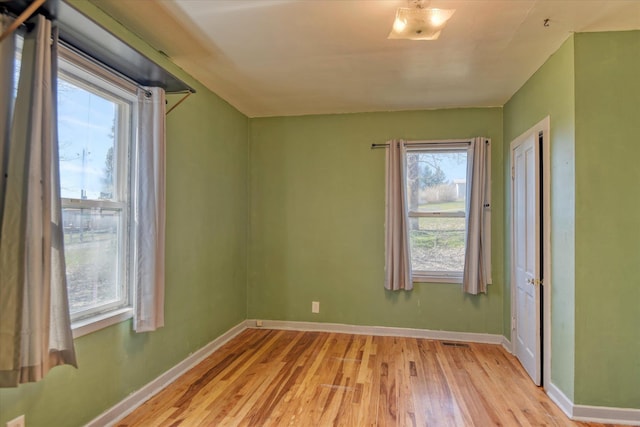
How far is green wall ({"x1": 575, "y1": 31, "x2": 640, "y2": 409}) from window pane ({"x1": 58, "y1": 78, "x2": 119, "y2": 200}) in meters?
3.09

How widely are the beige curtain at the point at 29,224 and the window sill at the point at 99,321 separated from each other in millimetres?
349

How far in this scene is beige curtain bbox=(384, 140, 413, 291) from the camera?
3.79 m

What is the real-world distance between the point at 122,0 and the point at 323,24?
45.6 inches

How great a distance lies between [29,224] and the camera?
1.55 m

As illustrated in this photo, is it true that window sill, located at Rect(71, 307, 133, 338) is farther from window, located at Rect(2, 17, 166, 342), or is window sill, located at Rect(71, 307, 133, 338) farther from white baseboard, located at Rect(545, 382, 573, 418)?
white baseboard, located at Rect(545, 382, 573, 418)

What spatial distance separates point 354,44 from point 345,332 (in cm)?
302

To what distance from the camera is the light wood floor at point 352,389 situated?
230 centimetres

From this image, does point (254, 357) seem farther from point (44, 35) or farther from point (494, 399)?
point (44, 35)

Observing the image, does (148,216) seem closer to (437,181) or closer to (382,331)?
(382,331)

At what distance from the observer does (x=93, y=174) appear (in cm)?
215

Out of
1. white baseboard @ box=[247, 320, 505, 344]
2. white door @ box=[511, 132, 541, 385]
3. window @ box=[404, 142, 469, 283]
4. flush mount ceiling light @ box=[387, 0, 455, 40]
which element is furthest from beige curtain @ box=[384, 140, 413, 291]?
flush mount ceiling light @ box=[387, 0, 455, 40]

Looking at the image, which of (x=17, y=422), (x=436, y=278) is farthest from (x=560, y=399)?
(x=17, y=422)

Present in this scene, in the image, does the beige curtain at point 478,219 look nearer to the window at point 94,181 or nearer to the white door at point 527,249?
the white door at point 527,249

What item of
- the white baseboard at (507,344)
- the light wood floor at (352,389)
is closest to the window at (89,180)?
the light wood floor at (352,389)
